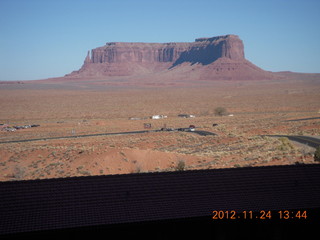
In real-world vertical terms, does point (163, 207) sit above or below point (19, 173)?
above

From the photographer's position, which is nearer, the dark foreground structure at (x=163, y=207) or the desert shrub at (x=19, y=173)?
the dark foreground structure at (x=163, y=207)

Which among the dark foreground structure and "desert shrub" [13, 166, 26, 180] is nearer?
the dark foreground structure

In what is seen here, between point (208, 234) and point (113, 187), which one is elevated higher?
point (113, 187)

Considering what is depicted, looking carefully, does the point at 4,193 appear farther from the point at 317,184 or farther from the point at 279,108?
the point at 279,108

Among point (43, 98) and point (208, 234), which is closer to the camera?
point (208, 234)

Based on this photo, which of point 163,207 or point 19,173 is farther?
point 19,173

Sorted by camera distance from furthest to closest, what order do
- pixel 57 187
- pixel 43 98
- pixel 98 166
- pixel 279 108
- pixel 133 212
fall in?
pixel 43 98, pixel 279 108, pixel 98 166, pixel 57 187, pixel 133 212

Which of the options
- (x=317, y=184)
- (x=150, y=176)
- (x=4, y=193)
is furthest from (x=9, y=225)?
(x=317, y=184)

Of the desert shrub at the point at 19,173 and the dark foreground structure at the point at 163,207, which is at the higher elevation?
the dark foreground structure at the point at 163,207
